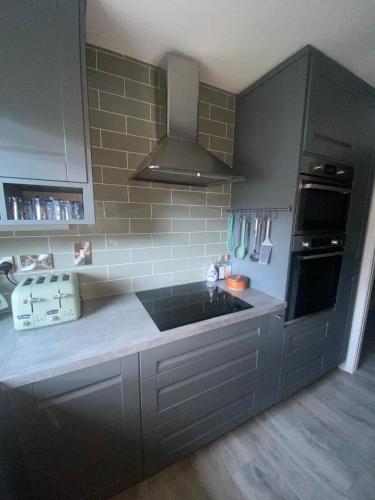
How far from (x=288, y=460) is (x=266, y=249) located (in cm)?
122

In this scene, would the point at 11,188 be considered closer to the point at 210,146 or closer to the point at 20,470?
the point at 20,470

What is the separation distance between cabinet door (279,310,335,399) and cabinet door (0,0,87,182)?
158 cm

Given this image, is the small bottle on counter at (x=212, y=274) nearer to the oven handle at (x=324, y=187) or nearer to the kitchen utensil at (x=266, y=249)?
the kitchen utensil at (x=266, y=249)

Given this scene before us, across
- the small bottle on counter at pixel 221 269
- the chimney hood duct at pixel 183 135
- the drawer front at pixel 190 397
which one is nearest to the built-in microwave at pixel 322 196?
the chimney hood duct at pixel 183 135

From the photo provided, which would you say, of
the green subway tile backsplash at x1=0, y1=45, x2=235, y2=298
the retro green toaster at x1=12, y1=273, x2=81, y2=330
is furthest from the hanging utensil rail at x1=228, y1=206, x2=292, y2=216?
the retro green toaster at x1=12, y1=273, x2=81, y2=330

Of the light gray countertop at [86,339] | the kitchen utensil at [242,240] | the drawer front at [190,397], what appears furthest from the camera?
the kitchen utensil at [242,240]

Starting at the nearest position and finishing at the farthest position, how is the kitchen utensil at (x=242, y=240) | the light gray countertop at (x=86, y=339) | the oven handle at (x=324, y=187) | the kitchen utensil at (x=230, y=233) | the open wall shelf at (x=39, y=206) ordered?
the light gray countertop at (x=86, y=339) < the open wall shelf at (x=39, y=206) < the oven handle at (x=324, y=187) < the kitchen utensil at (x=242, y=240) < the kitchen utensil at (x=230, y=233)

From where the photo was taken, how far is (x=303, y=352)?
1.46m

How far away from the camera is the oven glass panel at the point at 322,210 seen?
48.0 inches

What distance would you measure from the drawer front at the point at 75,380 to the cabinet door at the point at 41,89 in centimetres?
78

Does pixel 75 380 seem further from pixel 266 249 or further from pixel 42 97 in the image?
pixel 266 249

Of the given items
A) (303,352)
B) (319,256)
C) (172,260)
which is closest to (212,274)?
(172,260)

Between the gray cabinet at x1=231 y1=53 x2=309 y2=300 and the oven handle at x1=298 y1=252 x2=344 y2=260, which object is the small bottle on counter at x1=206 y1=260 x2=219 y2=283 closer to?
the gray cabinet at x1=231 y1=53 x2=309 y2=300

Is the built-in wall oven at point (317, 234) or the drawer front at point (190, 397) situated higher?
the built-in wall oven at point (317, 234)
